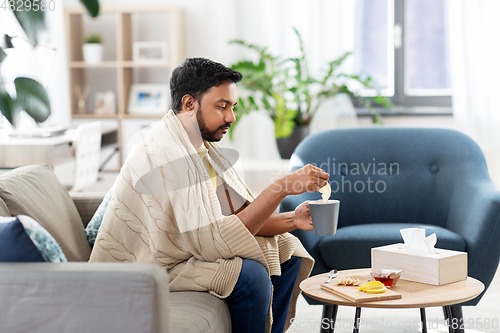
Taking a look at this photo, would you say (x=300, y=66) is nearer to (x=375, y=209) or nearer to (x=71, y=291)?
(x=375, y=209)

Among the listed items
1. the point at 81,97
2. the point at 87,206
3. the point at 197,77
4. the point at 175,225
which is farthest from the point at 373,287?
the point at 81,97

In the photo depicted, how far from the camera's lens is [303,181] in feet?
4.99

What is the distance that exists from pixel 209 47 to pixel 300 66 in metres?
1.06

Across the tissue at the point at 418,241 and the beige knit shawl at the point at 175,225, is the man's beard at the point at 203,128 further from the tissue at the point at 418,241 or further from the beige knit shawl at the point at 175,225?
the tissue at the point at 418,241

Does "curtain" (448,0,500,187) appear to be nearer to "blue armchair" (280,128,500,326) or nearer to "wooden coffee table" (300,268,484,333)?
"blue armchair" (280,128,500,326)

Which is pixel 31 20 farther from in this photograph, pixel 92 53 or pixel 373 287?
pixel 92 53

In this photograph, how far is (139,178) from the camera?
151 cm

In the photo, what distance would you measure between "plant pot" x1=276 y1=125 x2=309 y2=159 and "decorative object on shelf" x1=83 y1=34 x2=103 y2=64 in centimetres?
183

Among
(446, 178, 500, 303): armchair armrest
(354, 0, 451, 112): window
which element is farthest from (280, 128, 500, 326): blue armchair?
(354, 0, 451, 112): window

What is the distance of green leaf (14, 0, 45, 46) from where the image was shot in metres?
0.74

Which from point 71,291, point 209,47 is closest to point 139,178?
point 71,291

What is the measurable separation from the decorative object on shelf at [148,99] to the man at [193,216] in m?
2.72

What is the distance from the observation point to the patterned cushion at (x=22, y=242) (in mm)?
1098

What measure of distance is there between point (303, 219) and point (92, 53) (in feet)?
10.4
